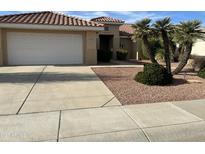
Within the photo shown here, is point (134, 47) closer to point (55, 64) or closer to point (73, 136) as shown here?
point (55, 64)

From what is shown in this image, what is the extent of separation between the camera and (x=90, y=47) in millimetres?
18594

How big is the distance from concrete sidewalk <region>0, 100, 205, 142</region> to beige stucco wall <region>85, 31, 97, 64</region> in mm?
12301

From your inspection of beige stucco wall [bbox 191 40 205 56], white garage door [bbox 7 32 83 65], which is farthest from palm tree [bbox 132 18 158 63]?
beige stucco wall [bbox 191 40 205 56]

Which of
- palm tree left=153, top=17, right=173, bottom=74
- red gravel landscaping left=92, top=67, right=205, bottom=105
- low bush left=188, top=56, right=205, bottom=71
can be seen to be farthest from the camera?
low bush left=188, top=56, right=205, bottom=71

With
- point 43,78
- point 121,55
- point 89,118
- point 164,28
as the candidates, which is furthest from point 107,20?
point 89,118

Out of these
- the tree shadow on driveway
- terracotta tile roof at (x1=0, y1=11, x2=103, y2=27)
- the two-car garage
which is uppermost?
terracotta tile roof at (x1=0, y1=11, x2=103, y2=27)

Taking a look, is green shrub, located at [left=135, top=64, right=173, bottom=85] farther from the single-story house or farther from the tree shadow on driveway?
the single-story house

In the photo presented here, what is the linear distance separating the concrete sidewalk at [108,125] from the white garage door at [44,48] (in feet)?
40.4

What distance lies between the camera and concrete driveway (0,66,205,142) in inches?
187

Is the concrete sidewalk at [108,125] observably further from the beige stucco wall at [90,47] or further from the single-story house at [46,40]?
the beige stucco wall at [90,47]

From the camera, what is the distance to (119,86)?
9.49 meters

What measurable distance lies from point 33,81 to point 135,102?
501cm

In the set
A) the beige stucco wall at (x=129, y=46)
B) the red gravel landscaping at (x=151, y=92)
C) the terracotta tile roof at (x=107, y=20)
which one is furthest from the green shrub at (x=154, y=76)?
the beige stucco wall at (x=129, y=46)
